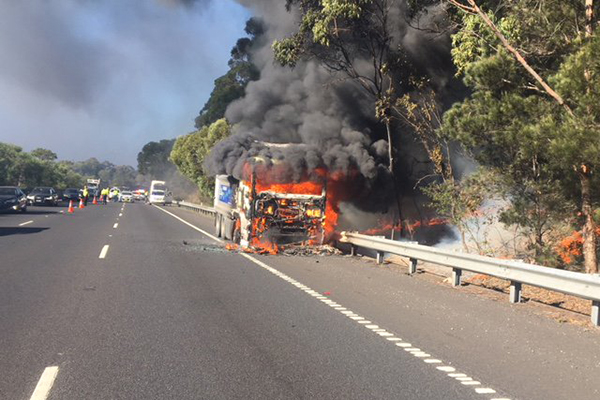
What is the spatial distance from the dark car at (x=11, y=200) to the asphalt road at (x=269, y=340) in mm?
21198

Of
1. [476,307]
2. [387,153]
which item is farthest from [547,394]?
[387,153]

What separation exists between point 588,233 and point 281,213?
319 inches

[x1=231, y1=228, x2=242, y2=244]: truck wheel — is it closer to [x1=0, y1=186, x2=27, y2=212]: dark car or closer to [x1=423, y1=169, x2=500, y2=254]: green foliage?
[x1=423, y1=169, x2=500, y2=254]: green foliage

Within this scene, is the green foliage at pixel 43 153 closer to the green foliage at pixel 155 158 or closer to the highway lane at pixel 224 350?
the green foliage at pixel 155 158

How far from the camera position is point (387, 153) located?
75.5 feet

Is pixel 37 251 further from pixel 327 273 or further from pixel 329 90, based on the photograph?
pixel 329 90

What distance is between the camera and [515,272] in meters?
9.00

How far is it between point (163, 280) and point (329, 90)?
1446 cm

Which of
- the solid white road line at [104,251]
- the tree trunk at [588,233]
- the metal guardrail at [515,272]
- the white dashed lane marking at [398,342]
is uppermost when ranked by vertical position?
the tree trunk at [588,233]

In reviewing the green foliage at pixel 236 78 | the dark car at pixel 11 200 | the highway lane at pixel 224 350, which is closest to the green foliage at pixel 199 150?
the green foliage at pixel 236 78

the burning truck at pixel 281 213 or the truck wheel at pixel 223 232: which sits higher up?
the burning truck at pixel 281 213

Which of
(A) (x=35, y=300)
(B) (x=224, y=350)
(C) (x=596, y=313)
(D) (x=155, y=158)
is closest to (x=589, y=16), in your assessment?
(C) (x=596, y=313)

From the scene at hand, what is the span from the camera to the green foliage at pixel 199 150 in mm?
40719

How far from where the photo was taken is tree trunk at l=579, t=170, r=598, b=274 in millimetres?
10375
